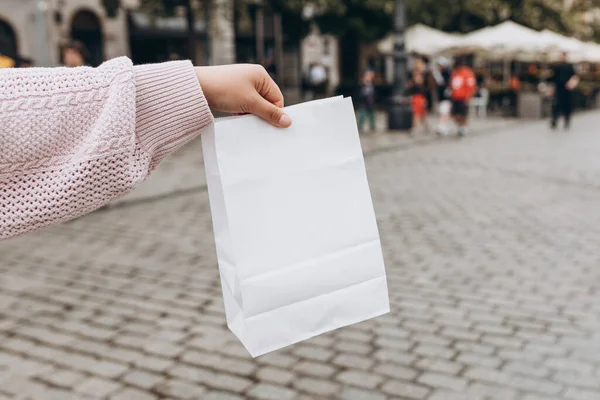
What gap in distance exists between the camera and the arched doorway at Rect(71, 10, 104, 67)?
22.7 meters

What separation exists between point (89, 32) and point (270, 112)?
920 inches

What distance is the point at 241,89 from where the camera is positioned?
5.07 ft

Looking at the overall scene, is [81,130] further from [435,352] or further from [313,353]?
[435,352]

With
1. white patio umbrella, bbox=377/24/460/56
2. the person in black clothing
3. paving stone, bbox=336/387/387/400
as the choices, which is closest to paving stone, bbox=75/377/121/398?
paving stone, bbox=336/387/387/400

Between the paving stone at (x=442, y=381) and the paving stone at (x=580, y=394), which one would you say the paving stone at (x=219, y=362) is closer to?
the paving stone at (x=442, y=381)

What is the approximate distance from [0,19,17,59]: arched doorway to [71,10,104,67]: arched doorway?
76.2 inches

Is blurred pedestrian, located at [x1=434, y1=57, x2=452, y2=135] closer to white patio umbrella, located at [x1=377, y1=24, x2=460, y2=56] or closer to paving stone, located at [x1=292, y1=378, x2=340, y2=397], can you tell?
white patio umbrella, located at [x1=377, y1=24, x2=460, y2=56]

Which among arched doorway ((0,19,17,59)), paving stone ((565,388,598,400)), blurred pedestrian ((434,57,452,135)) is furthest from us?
arched doorway ((0,19,17,59))

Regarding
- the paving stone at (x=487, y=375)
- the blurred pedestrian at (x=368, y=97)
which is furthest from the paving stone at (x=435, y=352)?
the blurred pedestrian at (x=368, y=97)

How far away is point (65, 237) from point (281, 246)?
542cm

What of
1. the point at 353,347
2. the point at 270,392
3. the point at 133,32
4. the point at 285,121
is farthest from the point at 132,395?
the point at 133,32

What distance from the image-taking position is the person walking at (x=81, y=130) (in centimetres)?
134

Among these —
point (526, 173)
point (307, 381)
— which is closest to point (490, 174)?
point (526, 173)

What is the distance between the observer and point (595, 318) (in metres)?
4.25
